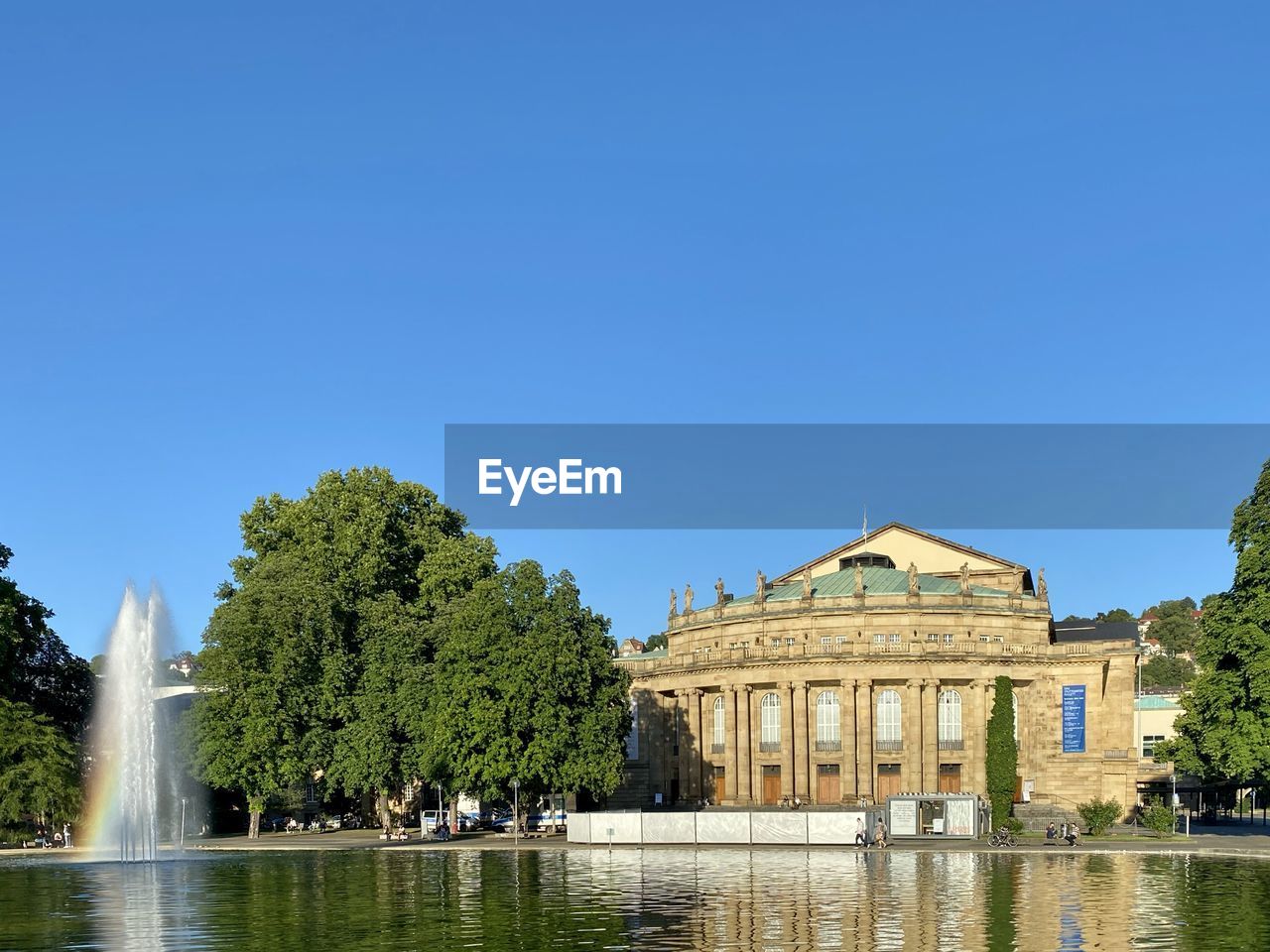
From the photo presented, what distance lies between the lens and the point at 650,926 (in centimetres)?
3938

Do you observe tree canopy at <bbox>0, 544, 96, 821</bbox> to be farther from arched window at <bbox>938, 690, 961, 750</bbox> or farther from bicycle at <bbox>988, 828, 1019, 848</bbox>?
arched window at <bbox>938, 690, 961, 750</bbox>

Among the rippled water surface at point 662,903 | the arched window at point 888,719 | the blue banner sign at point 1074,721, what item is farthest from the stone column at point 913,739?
the rippled water surface at point 662,903

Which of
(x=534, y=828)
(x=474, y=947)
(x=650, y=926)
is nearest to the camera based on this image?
(x=474, y=947)

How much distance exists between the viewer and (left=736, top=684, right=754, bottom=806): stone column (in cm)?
10606

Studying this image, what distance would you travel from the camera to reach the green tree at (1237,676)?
76.5m

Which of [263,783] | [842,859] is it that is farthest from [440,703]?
[842,859]

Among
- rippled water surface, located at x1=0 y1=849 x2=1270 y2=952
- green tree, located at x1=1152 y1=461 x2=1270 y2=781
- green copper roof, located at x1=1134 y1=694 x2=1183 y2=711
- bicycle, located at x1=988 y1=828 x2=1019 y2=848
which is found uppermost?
green tree, located at x1=1152 y1=461 x2=1270 y2=781

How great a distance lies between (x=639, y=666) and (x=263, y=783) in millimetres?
37263

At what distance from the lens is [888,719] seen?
10294 centimetres

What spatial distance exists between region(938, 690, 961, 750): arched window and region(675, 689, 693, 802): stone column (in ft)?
65.0

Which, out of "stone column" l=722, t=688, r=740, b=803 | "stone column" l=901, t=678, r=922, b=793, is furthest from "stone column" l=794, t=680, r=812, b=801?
"stone column" l=901, t=678, r=922, b=793

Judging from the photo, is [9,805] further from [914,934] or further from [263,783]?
[914,934]

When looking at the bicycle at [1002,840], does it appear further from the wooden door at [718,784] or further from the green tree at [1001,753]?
the wooden door at [718,784]

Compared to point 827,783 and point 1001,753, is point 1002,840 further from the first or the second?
point 827,783
